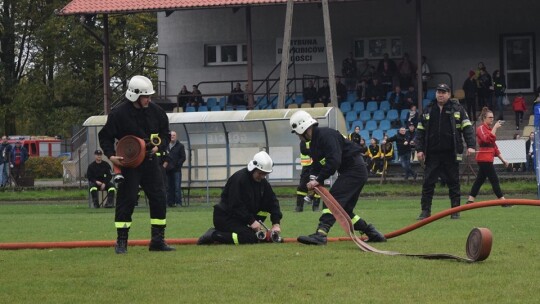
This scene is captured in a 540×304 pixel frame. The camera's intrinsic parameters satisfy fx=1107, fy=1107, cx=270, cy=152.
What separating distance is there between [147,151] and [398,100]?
27.5m

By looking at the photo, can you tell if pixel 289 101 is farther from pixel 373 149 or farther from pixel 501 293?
pixel 501 293

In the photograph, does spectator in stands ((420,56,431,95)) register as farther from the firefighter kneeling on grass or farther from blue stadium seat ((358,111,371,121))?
the firefighter kneeling on grass

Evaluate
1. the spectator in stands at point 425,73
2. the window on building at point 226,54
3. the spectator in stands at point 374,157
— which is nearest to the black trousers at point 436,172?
the spectator in stands at point 374,157

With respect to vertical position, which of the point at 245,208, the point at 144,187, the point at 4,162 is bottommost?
the point at 245,208

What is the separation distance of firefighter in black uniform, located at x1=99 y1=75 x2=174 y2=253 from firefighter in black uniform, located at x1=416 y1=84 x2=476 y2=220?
18.3ft

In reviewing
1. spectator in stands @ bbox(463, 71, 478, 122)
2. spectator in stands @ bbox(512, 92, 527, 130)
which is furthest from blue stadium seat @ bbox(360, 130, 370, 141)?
spectator in stands @ bbox(512, 92, 527, 130)

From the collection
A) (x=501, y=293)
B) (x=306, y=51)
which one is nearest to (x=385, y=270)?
(x=501, y=293)

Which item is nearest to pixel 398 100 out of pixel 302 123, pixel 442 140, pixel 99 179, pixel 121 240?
pixel 99 179

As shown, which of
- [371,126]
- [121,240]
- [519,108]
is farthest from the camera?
[371,126]

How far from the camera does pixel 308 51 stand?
45.0 m

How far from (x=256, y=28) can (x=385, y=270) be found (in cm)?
3658

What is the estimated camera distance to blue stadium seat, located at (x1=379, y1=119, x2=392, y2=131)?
128ft

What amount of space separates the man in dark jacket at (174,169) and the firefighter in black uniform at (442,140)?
10285 millimetres

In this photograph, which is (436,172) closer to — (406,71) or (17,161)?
(406,71)
